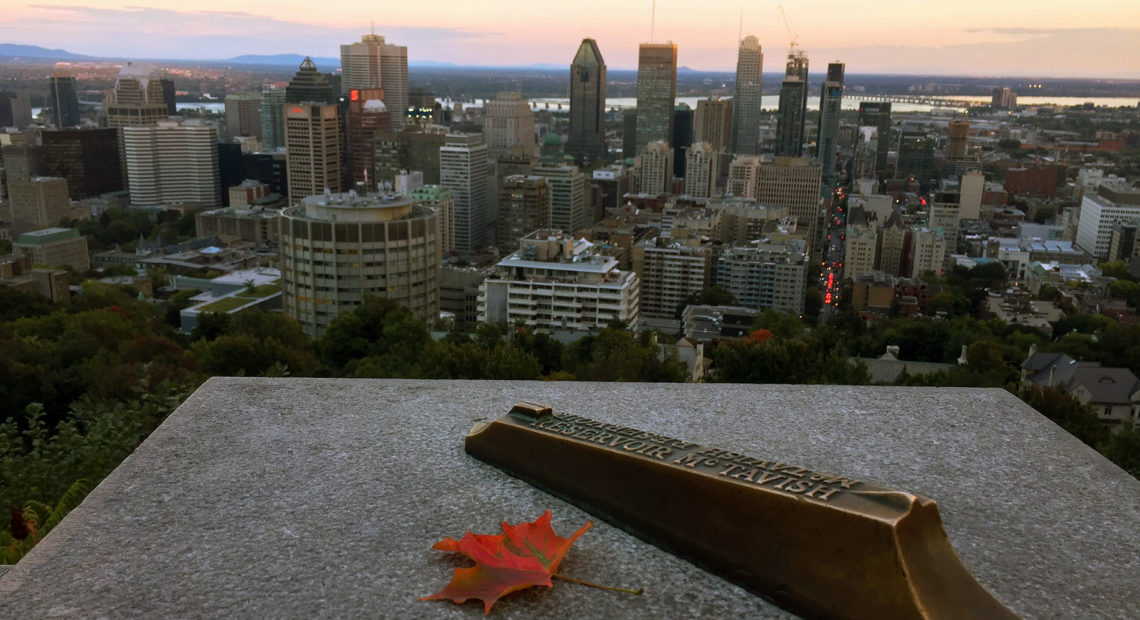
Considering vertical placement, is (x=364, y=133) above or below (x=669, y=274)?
above

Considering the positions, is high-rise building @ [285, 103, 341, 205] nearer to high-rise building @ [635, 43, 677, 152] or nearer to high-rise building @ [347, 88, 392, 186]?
high-rise building @ [347, 88, 392, 186]

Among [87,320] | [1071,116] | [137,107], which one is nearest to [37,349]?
[87,320]

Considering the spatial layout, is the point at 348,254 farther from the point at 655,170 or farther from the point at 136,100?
the point at 136,100

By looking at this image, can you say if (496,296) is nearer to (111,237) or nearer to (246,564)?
(246,564)

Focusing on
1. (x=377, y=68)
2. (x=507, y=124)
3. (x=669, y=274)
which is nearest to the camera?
(x=669, y=274)

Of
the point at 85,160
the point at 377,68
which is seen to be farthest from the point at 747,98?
the point at 85,160

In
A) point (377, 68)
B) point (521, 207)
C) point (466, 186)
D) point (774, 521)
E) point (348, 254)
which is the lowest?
point (521, 207)
